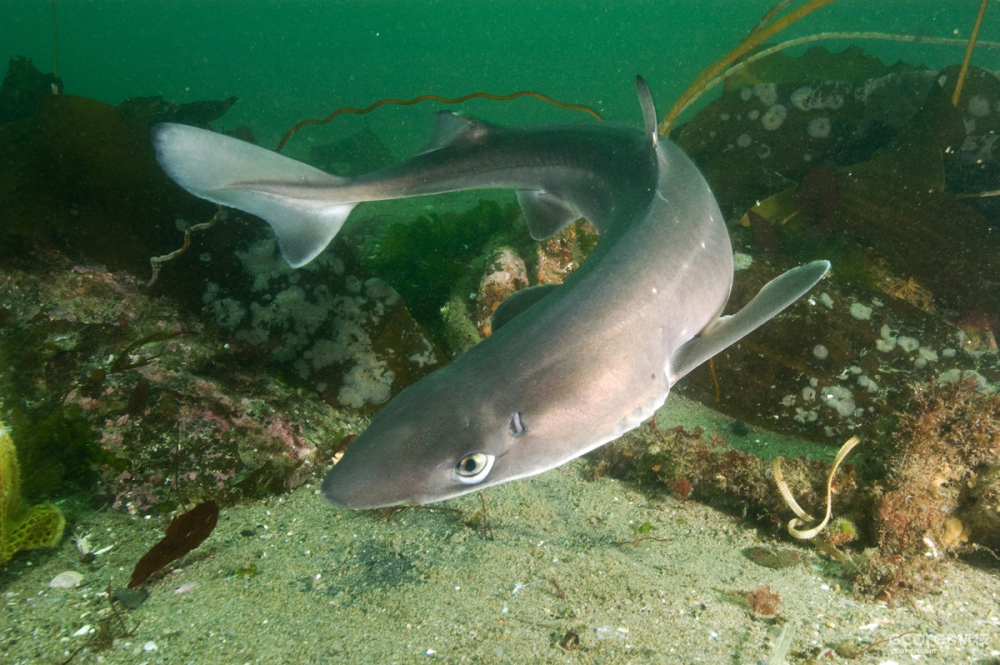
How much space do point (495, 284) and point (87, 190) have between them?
449 centimetres

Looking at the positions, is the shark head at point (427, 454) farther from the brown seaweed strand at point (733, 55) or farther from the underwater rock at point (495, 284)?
the brown seaweed strand at point (733, 55)

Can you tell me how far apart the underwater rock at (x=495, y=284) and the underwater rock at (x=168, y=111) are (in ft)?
20.1

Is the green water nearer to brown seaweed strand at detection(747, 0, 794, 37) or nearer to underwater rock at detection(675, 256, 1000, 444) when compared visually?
brown seaweed strand at detection(747, 0, 794, 37)

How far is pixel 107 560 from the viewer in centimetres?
305

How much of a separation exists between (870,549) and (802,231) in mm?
5520

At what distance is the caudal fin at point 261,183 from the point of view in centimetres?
368

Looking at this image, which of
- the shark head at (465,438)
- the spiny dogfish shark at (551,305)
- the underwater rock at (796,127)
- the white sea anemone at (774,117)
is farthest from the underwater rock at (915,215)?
the shark head at (465,438)

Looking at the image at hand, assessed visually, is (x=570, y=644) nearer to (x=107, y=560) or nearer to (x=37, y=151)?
(x=107, y=560)

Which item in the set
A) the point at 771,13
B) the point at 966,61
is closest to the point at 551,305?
the point at 771,13

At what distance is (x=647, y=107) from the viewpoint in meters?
3.50

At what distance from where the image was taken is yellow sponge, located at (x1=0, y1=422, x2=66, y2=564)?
289 centimetres

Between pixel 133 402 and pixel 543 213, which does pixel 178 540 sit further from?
pixel 543 213

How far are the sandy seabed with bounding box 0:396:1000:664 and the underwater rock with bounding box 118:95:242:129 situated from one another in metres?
→ 7.66

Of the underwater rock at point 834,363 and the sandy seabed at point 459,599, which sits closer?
the sandy seabed at point 459,599
